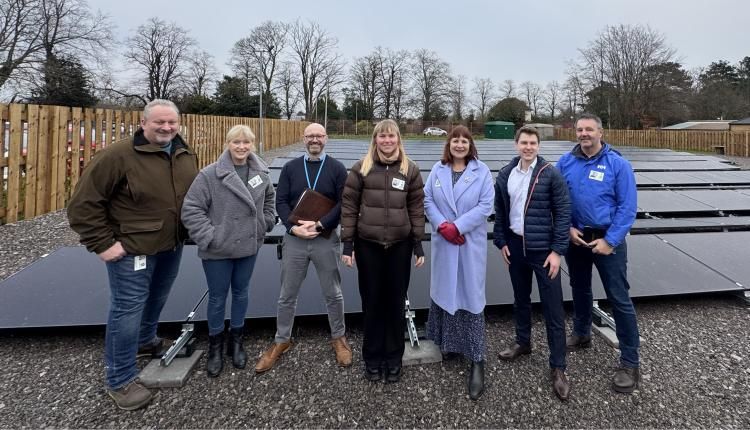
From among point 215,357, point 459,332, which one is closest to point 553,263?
point 459,332

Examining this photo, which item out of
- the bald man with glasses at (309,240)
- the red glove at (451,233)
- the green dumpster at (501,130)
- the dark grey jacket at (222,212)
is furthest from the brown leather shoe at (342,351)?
the green dumpster at (501,130)

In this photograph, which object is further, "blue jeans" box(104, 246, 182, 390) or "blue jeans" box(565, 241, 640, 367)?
"blue jeans" box(565, 241, 640, 367)

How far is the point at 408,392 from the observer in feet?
8.63

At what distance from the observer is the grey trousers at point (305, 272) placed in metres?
2.93

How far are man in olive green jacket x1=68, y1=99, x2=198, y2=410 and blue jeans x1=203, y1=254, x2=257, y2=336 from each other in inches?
14.3

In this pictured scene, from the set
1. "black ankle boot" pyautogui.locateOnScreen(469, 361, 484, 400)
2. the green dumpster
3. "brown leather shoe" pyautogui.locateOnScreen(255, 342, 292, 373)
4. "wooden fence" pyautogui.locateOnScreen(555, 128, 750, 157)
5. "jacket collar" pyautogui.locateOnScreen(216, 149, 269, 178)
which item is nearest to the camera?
"black ankle boot" pyautogui.locateOnScreen(469, 361, 484, 400)

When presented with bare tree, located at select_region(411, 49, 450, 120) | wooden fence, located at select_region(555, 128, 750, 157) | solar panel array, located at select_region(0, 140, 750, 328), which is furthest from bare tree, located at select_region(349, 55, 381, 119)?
solar panel array, located at select_region(0, 140, 750, 328)

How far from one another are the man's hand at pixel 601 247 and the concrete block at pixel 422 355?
1.42m

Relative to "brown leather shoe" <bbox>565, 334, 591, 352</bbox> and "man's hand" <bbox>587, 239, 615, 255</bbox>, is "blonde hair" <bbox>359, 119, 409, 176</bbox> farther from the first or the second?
"brown leather shoe" <bbox>565, 334, 591, 352</bbox>

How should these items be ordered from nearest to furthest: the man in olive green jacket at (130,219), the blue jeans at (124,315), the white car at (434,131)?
1. the man in olive green jacket at (130,219)
2. the blue jeans at (124,315)
3. the white car at (434,131)

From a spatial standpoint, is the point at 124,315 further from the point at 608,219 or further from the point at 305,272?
the point at 608,219

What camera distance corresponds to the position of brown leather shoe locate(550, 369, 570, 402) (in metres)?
2.54

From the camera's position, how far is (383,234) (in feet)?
8.69

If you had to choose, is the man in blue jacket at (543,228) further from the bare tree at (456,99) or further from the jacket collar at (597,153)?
the bare tree at (456,99)
